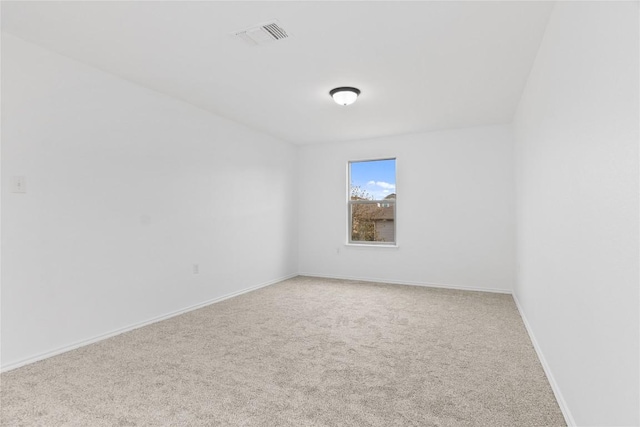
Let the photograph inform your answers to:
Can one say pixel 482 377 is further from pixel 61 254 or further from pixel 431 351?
pixel 61 254

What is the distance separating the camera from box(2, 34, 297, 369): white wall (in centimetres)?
254

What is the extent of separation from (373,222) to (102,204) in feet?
13.3

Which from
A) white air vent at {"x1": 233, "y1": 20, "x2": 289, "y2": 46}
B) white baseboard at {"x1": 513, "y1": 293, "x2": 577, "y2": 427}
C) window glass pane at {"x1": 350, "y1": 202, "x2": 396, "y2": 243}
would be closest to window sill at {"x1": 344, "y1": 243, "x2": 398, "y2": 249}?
window glass pane at {"x1": 350, "y1": 202, "x2": 396, "y2": 243}

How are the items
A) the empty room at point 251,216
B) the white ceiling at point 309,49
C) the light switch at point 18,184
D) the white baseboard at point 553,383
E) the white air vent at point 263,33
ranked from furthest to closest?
the light switch at point 18,184 → the white air vent at point 263,33 → the white ceiling at point 309,49 → the white baseboard at point 553,383 → the empty room at point 251,216

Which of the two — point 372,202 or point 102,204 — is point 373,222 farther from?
point 102,204

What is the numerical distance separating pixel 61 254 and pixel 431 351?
10.2 feet

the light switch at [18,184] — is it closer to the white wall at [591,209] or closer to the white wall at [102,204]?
the white wall at [102,204]

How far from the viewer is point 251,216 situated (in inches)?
199

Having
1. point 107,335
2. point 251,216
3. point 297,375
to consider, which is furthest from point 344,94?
point 107,335

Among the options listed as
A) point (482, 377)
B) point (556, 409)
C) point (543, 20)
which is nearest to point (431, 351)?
point (482, 377)

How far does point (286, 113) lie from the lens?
172 inches

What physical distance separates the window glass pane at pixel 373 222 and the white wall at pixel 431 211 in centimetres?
21

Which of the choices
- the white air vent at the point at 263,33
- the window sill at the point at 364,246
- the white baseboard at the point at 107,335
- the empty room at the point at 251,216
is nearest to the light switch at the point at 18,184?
the empty room at the point at 251,216

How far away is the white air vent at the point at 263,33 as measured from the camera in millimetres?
2379
